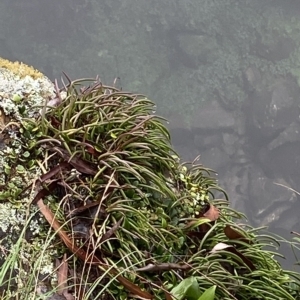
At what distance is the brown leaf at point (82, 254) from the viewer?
2.17ft

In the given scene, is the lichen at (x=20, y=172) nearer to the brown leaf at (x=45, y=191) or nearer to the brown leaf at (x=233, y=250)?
the brown leaf at (x=45, y=191)

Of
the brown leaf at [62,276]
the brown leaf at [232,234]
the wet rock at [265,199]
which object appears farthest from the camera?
the wet rock at [265,199]

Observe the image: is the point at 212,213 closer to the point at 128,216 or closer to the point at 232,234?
Answer: the point at 232,234

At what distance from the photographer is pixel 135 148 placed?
0.77 metres

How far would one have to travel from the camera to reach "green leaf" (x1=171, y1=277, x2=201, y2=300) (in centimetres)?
67

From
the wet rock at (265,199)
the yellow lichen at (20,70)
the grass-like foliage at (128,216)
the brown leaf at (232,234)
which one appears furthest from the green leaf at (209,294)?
the wet rock at (265,199)

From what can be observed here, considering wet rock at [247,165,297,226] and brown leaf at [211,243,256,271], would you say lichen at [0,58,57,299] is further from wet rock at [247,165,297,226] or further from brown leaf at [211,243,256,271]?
wet rock at [247,165,297,226]

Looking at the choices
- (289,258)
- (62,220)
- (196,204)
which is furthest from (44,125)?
(289,258)

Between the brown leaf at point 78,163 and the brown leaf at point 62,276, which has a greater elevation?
the brown leaf at point 78,163

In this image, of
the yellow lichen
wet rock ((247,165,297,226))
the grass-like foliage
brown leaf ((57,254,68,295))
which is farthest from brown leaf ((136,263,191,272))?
wet rock ((247,165,297,226))

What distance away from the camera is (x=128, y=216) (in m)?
0.72

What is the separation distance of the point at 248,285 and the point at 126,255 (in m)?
0.21

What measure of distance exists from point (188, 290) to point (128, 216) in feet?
0.45

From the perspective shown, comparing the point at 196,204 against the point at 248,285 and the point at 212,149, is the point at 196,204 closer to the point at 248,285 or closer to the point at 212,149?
the point at 248,285
